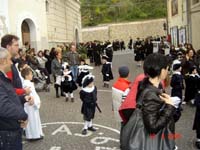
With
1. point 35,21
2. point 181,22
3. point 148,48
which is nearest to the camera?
point 35,21

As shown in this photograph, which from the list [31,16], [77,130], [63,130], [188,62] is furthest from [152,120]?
[31,16]

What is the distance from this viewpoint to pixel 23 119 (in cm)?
445

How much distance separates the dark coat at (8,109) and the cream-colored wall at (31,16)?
64.7 feet

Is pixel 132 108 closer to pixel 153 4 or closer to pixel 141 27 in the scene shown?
pixel 141 27

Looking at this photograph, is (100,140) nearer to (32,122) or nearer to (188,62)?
(32,122)

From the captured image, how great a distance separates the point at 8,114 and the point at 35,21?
75.8 ft

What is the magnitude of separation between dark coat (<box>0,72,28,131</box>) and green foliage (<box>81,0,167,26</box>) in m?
72.9

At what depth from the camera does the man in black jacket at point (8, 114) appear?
4293mm

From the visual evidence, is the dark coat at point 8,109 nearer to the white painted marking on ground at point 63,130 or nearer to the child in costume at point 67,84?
the white painted marking on ground at point 63,130

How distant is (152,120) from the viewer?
12.0 feet

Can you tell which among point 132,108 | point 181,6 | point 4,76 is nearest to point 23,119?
point 4,76

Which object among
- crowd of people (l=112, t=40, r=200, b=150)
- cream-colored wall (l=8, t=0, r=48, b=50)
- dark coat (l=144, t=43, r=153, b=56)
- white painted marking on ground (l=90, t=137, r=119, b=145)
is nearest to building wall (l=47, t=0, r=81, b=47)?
cream-colored wall (l=8, t=0, r=48, b=50)

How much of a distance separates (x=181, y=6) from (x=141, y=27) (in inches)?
1581

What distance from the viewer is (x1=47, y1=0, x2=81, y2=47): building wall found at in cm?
3116
